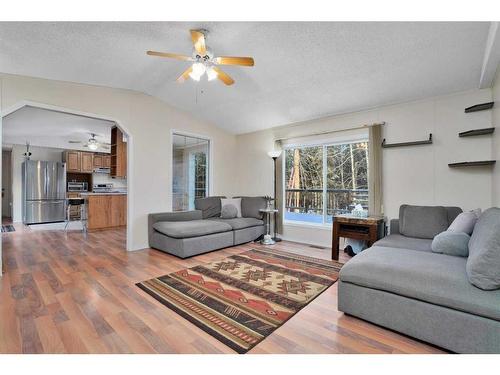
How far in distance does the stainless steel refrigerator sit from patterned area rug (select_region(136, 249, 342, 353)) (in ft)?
21.8

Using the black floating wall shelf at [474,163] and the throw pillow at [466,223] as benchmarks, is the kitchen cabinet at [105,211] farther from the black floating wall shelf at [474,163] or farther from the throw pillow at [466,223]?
the black floating wall shelf at [474,163]

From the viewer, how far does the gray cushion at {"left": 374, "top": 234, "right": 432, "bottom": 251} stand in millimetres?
2566

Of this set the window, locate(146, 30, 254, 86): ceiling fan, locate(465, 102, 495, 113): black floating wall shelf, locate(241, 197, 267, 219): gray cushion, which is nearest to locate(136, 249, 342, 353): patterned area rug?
locate(241, 197, 267, 219): gray cushion

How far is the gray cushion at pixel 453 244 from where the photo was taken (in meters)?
2.15

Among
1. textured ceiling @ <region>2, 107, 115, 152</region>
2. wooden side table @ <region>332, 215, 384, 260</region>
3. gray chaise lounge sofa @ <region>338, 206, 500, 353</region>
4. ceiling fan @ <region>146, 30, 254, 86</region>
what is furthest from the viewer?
textured ceiling @ <region>2, 107, 115, 152</region>

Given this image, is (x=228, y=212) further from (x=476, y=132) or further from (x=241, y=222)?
(x=476, y=132)

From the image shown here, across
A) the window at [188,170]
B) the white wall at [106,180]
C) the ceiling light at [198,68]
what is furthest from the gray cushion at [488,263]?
the white wall at [106,180]

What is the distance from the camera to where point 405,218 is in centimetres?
327

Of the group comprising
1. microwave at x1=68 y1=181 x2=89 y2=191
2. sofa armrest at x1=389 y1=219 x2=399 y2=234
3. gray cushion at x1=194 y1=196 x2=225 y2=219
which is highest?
microwave at x1=68 y1=181 x2=89 y2=191

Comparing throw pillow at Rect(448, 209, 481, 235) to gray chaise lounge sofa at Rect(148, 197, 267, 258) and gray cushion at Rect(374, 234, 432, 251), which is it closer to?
gray cushion at Rect(374, 234, 432, 251)

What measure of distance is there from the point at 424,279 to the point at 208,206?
393cm
